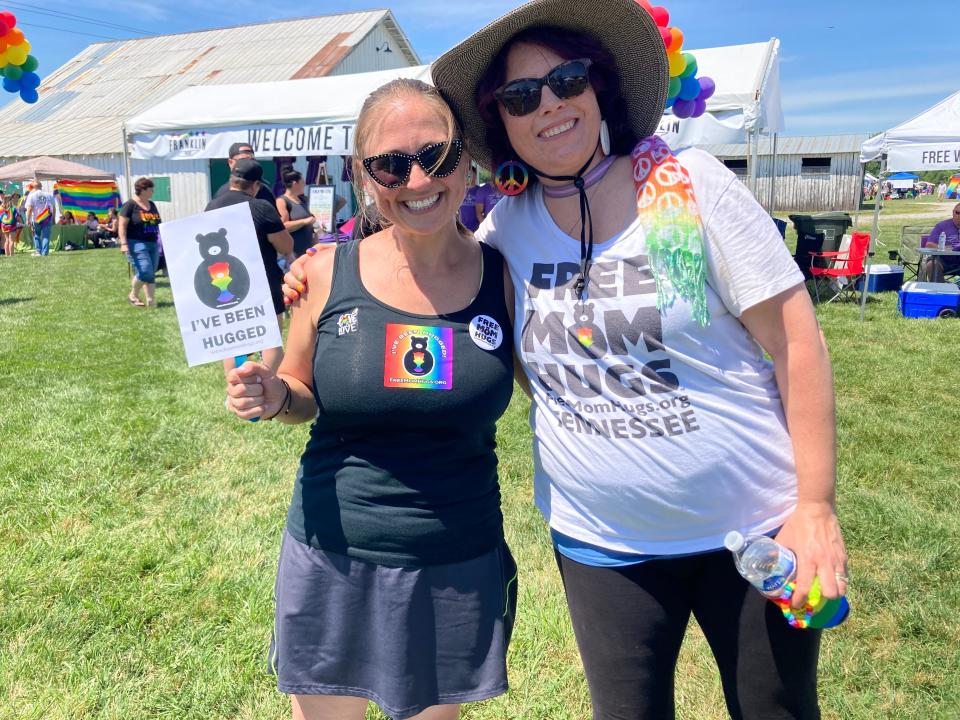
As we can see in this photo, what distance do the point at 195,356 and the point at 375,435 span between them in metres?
0.45

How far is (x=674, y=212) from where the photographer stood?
1437 millimetres

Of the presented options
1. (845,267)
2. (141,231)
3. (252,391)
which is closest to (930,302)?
(845,267)

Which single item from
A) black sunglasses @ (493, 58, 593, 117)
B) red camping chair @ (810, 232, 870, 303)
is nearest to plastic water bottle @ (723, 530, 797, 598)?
black sunglasses @ (493, 58, 593, 117)

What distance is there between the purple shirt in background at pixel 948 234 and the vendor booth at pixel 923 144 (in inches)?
81.4

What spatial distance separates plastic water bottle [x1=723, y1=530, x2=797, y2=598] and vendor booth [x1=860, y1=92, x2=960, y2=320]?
8958 mm

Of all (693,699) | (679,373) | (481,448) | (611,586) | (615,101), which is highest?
(615,101)

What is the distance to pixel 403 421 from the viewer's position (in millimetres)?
1635

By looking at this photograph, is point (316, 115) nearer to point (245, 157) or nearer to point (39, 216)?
point (245, 157)

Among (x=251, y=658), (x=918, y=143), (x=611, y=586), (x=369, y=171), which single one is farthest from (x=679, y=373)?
(x=918, y=143)

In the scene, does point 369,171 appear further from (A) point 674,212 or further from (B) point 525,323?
(A) point 674,212

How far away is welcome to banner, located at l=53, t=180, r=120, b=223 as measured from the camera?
2398 centimetres

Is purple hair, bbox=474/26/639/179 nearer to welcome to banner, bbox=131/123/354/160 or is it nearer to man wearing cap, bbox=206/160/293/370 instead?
man wearing cap, bbox=206/160/293/370

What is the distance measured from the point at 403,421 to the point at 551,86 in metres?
0.80

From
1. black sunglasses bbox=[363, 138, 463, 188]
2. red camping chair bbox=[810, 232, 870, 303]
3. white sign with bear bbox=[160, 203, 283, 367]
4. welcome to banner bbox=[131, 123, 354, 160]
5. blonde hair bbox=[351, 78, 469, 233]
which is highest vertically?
welcome to banner bbox=[131, 123, 354, 160]
